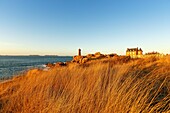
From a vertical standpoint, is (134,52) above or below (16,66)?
above

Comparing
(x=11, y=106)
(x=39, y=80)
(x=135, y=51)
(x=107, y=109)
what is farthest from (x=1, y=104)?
(x=135, y=51)

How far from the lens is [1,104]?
15.2 feet

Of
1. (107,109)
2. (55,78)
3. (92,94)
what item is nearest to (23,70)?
(55,78)

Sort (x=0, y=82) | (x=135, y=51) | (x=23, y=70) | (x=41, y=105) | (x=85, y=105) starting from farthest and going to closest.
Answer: (x=135, y=51) → (x=23, y=70) → (x=0, y=82) → (x=41, y=105) → (x=85, y=105)

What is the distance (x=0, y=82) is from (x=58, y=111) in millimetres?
4056

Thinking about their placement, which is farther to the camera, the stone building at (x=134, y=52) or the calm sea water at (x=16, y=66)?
the stone building at (x=134, y=52)

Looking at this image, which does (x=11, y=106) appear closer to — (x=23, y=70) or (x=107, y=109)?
(x=107, y=109)

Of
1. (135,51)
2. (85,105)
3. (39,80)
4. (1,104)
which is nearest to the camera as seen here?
(85,105)

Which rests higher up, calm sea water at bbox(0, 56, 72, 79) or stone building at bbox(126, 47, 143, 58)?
stone building at bbox(126, 47, 143, 58)

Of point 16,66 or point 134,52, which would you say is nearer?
point 134,52

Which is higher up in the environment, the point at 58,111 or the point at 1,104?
the point at 58,111

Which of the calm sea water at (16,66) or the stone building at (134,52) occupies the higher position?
the stone building at (134,52)

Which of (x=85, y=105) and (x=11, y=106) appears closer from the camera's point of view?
(x=85, y=105)

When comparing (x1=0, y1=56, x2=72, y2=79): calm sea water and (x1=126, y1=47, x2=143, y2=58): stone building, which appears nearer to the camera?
(x1=0, y1=56, x2=72, y2=79): calm sea water
